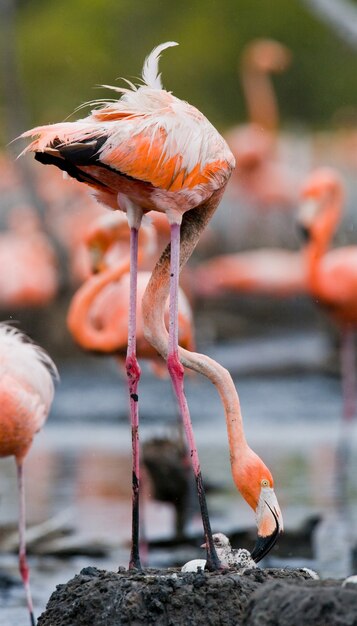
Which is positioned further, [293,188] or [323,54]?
[323,54]

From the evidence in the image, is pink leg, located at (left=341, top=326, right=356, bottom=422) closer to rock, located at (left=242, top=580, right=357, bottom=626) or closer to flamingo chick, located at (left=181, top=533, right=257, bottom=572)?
flamingo chick, located at (left=181, top=533, right=257, bottom=572)

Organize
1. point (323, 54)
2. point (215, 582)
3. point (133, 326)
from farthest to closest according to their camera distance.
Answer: point (323, 54)
point (133, 326)
point (215, 582)

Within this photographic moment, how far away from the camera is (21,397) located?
18.9 feet

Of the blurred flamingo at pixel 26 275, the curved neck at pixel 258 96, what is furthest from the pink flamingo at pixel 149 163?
the curved neck at pixel 258 96

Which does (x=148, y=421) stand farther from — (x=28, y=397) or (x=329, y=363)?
(x=28, y=397)

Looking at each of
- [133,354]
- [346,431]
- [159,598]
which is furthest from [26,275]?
[159,598]

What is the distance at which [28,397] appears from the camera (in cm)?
580

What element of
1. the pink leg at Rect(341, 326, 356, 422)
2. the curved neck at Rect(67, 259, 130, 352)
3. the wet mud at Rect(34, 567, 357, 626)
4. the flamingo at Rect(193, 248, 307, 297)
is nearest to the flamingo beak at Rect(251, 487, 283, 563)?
the wet mud at Rect(34, 567, 357, 626)

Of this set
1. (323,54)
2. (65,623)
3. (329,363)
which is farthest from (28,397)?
(323,54)

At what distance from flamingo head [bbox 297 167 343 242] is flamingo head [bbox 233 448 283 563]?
517 centimetres

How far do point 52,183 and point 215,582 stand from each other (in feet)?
47.8

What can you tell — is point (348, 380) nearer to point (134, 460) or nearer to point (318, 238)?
point (318, 238)

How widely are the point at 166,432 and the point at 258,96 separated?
10.2 metres

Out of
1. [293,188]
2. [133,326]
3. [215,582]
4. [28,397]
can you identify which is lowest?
[293,188]
